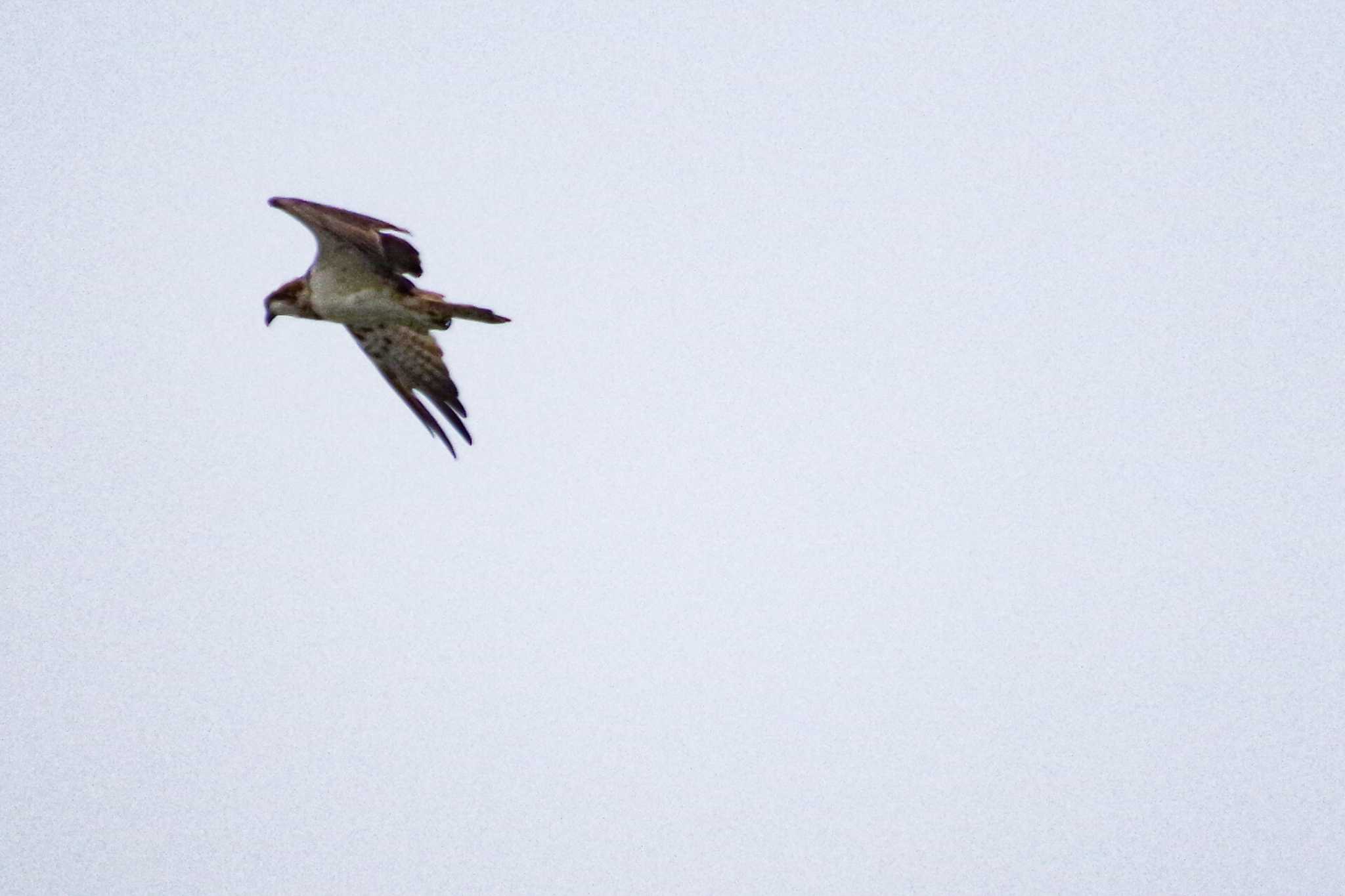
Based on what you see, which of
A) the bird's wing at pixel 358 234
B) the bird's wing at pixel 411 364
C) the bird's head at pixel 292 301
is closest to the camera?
the bird's wing at pixel 358 234

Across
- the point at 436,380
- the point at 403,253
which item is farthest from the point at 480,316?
the point at 436,380

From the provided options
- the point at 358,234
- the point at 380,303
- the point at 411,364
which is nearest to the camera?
the point at 358,234

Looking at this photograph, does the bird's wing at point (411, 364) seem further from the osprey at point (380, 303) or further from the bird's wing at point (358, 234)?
the bird's wing at point (358, 234)

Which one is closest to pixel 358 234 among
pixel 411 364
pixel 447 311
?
pixel 447 311

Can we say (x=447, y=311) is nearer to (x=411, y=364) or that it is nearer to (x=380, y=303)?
(x=380, y=303)

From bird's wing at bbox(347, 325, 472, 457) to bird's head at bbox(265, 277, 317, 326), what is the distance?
1.09 metres

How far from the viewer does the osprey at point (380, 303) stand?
58.5 feet

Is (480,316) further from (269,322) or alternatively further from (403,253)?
(269,322)

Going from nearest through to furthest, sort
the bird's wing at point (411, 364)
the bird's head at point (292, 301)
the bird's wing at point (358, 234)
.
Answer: the bird's wing at point (358, 234) < the bird's head at point (292, 301) < the bird's wing at point (411, 364)

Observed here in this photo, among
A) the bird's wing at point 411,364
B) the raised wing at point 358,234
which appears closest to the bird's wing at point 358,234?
the raised wing at point 358,234

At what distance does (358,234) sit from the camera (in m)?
17.8

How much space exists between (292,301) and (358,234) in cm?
176

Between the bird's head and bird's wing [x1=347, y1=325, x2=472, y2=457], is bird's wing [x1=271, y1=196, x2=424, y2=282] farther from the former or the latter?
bird's wing [x1=347, y1=325, x2=472, y2=457]

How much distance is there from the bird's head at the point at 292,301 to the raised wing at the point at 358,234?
96 centimetres
